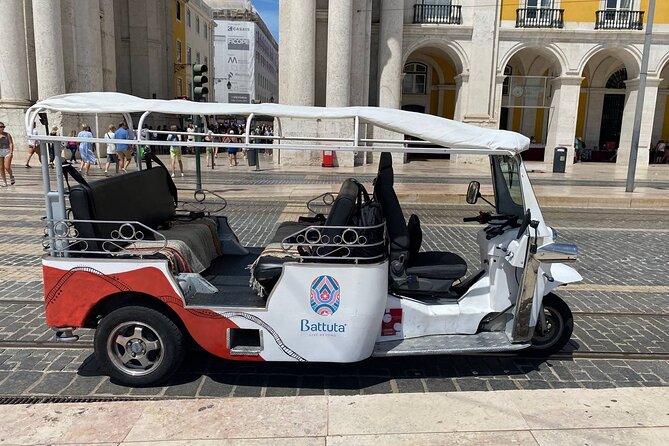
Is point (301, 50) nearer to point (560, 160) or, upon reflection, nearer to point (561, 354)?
point (560, 160)

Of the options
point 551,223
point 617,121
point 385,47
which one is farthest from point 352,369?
point 617,121

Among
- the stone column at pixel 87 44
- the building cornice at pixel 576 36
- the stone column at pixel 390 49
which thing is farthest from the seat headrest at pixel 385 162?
the building cornice at pixel 576 36

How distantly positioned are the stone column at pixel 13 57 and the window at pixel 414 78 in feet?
66.0

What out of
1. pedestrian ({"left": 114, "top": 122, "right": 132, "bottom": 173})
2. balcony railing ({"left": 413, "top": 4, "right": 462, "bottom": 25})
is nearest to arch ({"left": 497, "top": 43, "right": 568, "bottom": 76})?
balcony railing ({"left": 413, "top": 4, "right": 462, "bottom": 25})

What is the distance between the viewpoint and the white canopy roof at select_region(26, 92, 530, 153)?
3824 mm

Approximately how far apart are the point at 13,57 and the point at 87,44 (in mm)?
2907

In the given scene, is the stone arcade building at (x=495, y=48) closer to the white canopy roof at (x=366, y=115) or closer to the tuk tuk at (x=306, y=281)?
the tuk tuk at (x=306, y=281)

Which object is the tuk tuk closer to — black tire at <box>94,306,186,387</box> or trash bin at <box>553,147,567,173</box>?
black tire at <box>94,306,186,387</box>

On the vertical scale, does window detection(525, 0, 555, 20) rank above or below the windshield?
above

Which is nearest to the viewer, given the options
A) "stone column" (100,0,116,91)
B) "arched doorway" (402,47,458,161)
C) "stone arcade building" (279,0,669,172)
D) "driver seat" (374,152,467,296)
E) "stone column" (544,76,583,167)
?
"driver seat" (374,152,467,296)

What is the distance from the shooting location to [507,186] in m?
4.64

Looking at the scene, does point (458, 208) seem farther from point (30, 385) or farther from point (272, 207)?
point (30, 385)

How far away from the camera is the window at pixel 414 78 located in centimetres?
3294

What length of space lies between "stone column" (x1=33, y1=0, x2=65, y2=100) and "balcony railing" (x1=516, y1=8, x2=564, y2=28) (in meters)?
21.2
